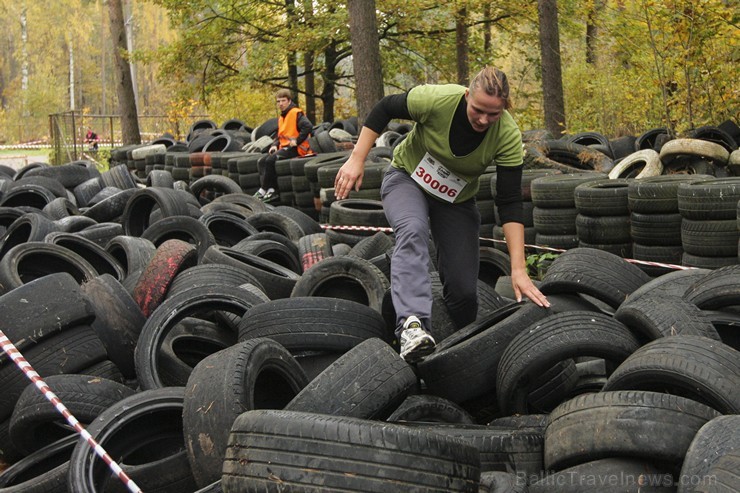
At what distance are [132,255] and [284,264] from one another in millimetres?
1567

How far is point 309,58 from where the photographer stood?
27.0m

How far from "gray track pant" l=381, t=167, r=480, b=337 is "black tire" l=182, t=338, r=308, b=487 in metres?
0.89

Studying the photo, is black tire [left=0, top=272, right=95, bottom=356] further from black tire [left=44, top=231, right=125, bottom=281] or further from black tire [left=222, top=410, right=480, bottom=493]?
black tire [left=222, top=410, right=480, bottom=493]

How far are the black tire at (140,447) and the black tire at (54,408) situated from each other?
46cm

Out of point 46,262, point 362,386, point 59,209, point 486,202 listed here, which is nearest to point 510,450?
point 362,386

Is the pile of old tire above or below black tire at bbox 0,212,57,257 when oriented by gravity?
below

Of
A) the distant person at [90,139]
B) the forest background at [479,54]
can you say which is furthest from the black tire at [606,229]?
the distant person at [90,139]

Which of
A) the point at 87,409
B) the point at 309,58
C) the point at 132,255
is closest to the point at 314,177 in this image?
the point at 132,255

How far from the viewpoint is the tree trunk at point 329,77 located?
26406mm

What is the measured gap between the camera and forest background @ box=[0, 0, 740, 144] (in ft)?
46.4

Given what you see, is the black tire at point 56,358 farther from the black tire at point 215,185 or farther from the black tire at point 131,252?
the black tire at point 215,185

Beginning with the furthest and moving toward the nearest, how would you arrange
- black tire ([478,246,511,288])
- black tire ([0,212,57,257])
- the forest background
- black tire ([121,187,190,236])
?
the forest background
black tire ([121,187,190,236])
black tire ([0,212,57,257])
black tire ([478,246,511,288])

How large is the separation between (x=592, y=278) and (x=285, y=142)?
9.24 meters

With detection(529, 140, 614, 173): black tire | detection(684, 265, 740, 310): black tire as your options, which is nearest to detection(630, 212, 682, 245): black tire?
detection(684, 265, 740, 310): black tire
